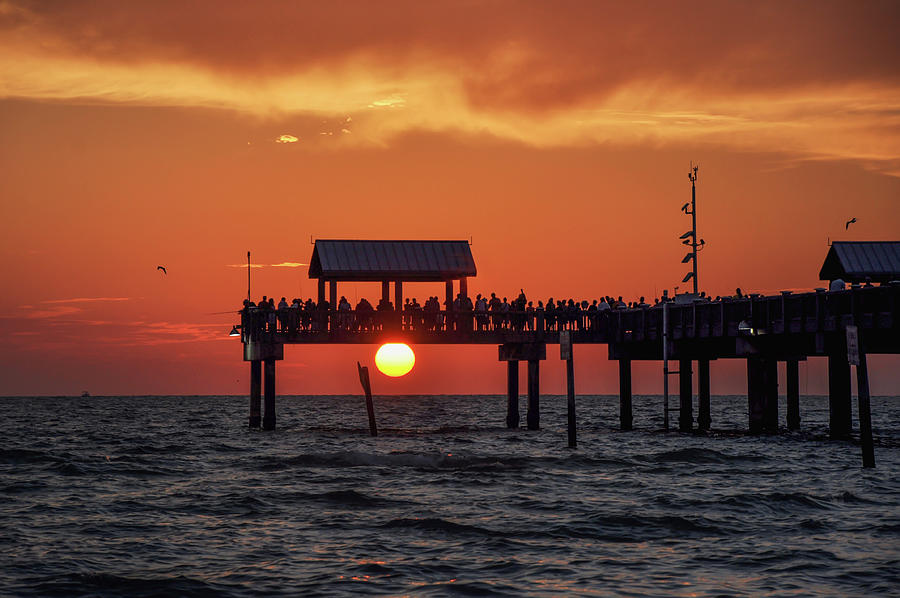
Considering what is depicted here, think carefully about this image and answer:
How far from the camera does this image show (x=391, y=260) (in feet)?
157

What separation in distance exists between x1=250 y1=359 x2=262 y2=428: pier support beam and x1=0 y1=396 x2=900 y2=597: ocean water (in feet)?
40.0

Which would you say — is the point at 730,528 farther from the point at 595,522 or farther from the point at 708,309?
the point at 708,309

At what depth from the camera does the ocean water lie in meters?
15.6

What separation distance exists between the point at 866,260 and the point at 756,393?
13746 mm

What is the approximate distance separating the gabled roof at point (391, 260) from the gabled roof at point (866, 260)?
16.9 m

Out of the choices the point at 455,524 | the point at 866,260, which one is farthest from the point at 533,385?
the point at 455,524

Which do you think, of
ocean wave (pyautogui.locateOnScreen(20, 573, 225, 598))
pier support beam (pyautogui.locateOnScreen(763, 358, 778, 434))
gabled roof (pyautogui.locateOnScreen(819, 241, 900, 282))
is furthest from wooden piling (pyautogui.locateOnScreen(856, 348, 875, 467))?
gabled roof (pyautogui.locateOnScreen(819, 241, 900, 282))

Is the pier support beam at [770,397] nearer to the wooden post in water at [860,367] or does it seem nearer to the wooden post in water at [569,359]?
the wooden post in water at [569,359]

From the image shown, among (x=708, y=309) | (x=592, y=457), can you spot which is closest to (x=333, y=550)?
(x=592, y=457)

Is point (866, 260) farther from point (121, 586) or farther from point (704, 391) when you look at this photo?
point (121, 586)

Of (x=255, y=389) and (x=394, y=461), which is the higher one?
(x=255, y=389)

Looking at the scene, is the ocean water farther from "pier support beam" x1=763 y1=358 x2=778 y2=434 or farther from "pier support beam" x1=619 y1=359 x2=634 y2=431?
"pier support beam" x1=619 y1=359 x2=634 y2=431

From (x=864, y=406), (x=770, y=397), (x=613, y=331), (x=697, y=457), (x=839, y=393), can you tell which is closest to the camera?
(x=864, y=406)

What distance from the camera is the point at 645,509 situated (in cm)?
2208
